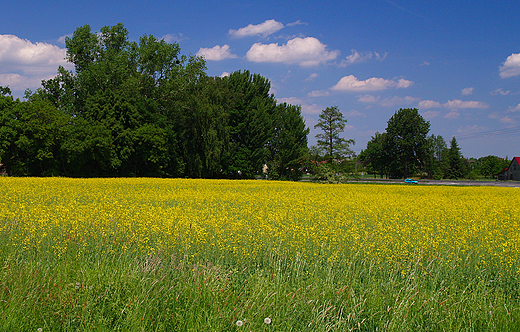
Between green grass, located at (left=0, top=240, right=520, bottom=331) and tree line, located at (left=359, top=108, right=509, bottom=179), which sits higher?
tree line, located at (left=359, top=108, right=509, bottom=179)

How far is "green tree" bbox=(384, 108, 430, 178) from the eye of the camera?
8269cm

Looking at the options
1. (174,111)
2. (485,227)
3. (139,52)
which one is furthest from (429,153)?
(485,227)

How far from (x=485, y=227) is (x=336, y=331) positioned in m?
6.95

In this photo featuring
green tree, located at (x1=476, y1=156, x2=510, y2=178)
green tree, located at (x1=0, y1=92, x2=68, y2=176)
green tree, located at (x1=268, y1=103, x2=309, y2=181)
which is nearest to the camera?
green tree, located at (x1=0, y1=92, x2=68, y2=176)

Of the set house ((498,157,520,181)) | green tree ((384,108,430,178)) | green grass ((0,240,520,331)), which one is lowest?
green grass ((0,240,520,331))

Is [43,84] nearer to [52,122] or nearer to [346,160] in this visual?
[52,122]

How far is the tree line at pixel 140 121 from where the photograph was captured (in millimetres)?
37312

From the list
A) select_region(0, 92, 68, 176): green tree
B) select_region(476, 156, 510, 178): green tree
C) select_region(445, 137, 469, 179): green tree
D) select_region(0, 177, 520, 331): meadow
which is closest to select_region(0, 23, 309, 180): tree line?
select_region(0, 92, 68, 176): green tree

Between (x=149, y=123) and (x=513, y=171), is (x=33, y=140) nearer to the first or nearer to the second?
(x=149, y=123)

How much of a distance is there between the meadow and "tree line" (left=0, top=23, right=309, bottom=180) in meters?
32.2

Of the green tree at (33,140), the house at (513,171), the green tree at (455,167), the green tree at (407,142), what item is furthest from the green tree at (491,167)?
the green tree at (33,140)

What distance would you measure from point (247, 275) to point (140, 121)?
135 ft

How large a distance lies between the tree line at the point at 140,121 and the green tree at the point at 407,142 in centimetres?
3644

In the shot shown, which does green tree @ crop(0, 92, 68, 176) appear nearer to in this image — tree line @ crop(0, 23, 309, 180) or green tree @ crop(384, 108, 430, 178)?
tree line @ crop(0, 23, 309, 180)
